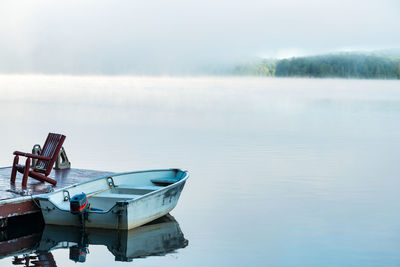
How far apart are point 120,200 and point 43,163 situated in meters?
2.00

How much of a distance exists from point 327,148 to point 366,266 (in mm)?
19137

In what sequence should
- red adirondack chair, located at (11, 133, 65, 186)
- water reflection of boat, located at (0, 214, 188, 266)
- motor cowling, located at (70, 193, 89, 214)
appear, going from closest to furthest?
water reflection of boat, located at (0, 214, 188, 266) < motor cowling, located at (70, 193, 89, 214) < red adirondack chair, located at (11, 133, 65, 186)

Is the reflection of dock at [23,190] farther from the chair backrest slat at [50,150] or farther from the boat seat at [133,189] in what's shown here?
the boat seat at [133,189]

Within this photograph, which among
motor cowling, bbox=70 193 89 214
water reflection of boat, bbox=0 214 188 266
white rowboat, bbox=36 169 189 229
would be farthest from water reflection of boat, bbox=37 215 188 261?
motor cowling, bbox=70 193 89 214

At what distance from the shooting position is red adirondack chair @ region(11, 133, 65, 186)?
13.2m

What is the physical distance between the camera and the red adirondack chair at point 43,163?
13172 mm

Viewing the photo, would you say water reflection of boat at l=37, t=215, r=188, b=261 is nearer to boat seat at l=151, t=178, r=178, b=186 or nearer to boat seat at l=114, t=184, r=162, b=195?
boat seat at l=114, t=184, r=162, b=195

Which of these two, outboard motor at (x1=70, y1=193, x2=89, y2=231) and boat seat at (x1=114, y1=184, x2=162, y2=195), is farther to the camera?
boat seat at (x1=114, y1=184, x2=162, y2=195)

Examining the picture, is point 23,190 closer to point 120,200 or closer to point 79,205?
point 79,205

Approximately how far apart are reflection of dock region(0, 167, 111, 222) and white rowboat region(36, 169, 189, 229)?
Answer: 0.30m

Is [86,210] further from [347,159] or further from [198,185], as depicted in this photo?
[347,159]

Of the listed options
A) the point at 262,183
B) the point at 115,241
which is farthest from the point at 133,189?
the point at 262,183

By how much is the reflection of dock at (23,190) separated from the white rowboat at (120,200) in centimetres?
30

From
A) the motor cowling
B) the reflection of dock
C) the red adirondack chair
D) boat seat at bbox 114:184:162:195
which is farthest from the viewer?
boat seat at bbox 114:184:162:195
